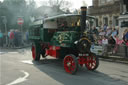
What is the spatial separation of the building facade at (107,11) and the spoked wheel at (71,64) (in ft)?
55.3

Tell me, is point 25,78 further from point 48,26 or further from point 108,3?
point 108,3

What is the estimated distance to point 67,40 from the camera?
24.7 ft

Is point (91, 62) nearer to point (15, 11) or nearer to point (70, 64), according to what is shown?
point (70, 64)

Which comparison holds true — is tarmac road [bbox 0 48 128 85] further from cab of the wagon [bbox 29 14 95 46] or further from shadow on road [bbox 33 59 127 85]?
cab of the wagon [bbox 29 14 95 46]

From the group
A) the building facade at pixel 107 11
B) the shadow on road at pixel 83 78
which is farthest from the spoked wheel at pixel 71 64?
the building facade at pixel 107 11

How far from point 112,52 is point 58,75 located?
4733 millimetres

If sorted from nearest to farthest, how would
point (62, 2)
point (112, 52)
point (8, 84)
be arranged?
point (8, 84) < point (112, 52) < point (62, 2)

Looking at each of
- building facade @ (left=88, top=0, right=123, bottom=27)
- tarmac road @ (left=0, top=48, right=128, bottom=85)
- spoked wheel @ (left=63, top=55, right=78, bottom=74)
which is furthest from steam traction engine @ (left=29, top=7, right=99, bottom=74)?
building facade @ (left=88, top=0, right=123, bottom=27)

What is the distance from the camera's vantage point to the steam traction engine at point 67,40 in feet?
24.3

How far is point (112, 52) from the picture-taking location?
434 inches

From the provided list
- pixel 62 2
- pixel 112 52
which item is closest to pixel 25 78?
pixel 112 52

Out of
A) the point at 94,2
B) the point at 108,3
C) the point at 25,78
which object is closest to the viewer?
the point at 25,78

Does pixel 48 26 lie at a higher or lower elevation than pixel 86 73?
higher

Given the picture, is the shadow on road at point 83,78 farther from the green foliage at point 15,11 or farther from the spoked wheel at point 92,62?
the green foliage at point 15,11
